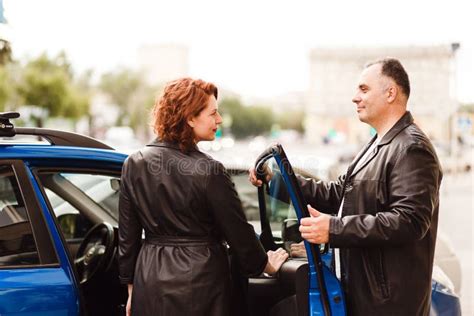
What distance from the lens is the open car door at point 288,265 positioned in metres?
2.68

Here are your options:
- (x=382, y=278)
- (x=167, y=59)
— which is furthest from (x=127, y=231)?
(x=167, y=59)

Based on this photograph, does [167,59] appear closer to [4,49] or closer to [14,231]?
[4,49]

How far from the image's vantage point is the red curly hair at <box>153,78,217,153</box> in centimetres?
275

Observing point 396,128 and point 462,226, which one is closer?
point 396,128

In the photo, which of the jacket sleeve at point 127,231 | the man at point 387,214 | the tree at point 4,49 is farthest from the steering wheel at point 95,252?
the tree at point 4,49

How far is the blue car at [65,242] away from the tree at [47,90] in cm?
3402

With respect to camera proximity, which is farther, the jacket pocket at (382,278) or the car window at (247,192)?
the car window at (247,192)

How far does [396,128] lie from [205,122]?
83 centimetres

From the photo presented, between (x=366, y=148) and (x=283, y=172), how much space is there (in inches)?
22.8

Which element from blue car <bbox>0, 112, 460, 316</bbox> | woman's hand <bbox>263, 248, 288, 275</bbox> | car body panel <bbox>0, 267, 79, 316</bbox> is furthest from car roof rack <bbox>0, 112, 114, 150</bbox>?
woman's hand <bbox>263, 248, 288, 275</bbox>

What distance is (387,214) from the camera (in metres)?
2.65

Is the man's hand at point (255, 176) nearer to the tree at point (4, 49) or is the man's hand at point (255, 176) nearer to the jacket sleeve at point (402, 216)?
the jacket sleeve at point (402, 216)

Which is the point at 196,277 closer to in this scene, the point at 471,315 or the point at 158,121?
the point at 158,121

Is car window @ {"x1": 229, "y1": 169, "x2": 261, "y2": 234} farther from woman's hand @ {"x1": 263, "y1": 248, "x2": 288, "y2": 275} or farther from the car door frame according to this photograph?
the car door frame
